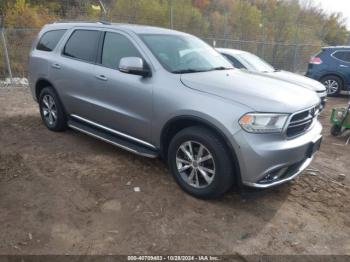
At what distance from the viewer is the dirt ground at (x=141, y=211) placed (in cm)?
315

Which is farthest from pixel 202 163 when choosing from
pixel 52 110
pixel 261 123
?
pixel 52 110

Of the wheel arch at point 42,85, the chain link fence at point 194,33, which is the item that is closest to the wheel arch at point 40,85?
the wheel arch at point 42,85

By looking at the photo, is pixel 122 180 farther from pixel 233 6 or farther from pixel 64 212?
pixel 233 6

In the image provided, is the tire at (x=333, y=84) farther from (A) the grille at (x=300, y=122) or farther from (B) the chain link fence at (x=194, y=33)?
(A) the grille at (x=300, y=122)

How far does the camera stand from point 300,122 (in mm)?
3729

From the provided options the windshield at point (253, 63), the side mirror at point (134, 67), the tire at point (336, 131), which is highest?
the side mirror at point (134, 67)

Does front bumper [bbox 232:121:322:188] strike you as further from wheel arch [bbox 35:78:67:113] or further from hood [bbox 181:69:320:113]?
wheel arch [bbox 35:78:67:113]

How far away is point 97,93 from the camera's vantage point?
4.79m

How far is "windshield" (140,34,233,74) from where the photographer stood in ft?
14.0

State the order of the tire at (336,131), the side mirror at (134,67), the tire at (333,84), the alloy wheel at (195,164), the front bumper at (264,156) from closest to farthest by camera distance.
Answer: the front bumper at (264,156) < the alloy wheel at (195,164) < the side mirror at (134,67) < the tire at (336,131) < the tire at (333,84)

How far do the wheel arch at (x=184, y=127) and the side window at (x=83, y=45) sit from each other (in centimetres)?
167

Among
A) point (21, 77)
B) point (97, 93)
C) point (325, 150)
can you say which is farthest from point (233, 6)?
point (97, 93)

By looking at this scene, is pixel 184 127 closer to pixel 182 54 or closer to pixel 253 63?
pixel 182 54

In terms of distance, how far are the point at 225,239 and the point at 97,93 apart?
104 inches
